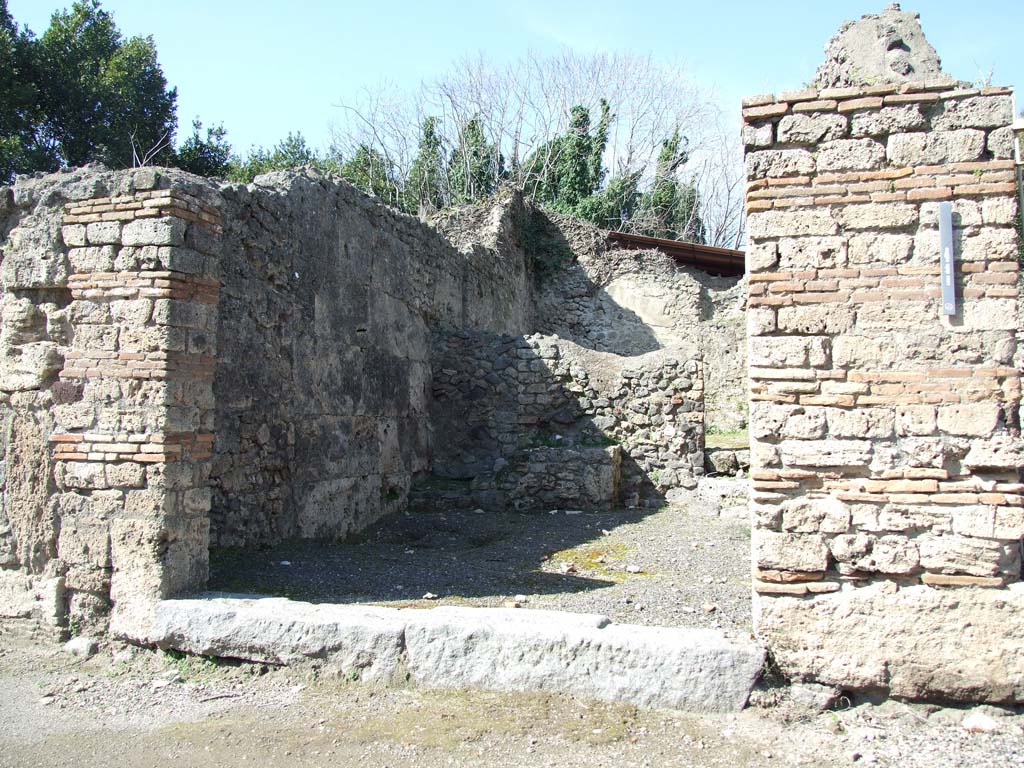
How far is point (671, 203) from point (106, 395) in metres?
27.2

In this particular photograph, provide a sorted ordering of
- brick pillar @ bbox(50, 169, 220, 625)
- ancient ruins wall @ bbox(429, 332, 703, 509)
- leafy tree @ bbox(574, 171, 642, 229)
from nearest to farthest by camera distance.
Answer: brick pillar @ bbox(50, 169, 220, 625) < ancient ruins wall @ bbox(429, 332, 703, 509) < leafy tree @ bbox(574, 171, 642, 229)

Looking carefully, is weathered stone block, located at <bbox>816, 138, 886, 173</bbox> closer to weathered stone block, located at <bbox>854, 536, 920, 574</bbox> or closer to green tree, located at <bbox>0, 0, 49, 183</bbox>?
weathered stone block, located at <bbox>854, 536, 920, 574</bbox>

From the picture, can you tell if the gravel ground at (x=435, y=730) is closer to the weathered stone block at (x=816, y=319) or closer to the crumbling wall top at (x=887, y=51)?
the weathered stone block at (x=816, y=319)

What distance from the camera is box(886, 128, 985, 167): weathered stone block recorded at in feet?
12.5

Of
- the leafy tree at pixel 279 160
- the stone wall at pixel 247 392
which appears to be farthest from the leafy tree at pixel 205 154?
the stone wall at pixel 247 392

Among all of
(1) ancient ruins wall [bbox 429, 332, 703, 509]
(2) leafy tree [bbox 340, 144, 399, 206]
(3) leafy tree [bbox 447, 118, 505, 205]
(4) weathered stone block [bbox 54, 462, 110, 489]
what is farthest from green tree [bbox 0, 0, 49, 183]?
(4) weathered stone block [bbox 54, 462, 110, 489]

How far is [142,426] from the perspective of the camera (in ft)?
15.3

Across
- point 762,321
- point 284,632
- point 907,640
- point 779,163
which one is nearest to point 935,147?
point 779,163

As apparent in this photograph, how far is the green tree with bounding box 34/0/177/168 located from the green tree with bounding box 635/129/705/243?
52.5ft

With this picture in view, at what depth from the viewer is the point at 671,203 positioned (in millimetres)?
29625

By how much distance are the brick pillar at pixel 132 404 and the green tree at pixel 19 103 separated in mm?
15891

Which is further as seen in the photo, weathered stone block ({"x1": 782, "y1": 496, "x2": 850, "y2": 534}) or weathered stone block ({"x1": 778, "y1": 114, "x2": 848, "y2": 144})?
weathered stone block ({"x1": 778, "y1": 114, "x2": 848, "y2": 144})

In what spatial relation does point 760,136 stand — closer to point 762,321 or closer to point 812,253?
point 812,253

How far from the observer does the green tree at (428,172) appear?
101 ft
